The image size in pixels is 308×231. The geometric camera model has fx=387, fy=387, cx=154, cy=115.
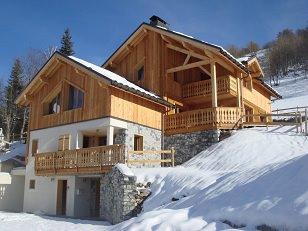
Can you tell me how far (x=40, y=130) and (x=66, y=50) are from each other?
25.1 m

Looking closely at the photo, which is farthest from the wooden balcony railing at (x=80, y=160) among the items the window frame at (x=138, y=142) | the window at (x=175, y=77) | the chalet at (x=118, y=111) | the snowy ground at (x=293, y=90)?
the snowy ground at (x=293, y=90)

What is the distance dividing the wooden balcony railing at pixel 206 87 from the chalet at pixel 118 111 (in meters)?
0.06

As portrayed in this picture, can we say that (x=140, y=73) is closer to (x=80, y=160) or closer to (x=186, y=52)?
(x=186, y=52)

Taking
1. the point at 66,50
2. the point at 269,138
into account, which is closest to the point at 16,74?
the point at 66,50

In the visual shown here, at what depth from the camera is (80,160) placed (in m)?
20.1

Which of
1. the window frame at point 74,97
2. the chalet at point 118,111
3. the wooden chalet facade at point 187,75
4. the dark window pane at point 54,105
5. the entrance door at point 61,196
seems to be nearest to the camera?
the chalet at point 118,111

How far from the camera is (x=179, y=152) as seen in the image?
2319 cm

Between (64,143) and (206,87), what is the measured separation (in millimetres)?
9822

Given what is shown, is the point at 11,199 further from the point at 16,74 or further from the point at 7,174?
the point at 16,74

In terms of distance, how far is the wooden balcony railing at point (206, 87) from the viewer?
24234 millimetres

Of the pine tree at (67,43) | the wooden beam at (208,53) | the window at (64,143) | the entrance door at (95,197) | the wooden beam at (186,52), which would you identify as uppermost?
the pine tree at (67,43)

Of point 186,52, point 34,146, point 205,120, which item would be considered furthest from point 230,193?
point 34,146

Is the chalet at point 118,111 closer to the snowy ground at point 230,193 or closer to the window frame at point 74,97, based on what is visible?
the window frame at point 74,97

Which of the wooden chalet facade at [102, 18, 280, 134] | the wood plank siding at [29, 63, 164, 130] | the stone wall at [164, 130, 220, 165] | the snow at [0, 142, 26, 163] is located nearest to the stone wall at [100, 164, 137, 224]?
the wood plank siding at [29, 63, 164, 130]
